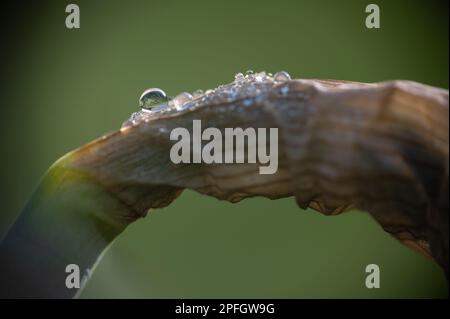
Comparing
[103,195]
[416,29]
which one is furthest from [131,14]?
[103,195]

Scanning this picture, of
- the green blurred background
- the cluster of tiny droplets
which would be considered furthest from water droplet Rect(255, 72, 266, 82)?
the green blurred background

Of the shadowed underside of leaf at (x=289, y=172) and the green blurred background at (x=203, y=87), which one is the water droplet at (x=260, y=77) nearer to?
the shadowed underside of leaf at (x=289, y=172)

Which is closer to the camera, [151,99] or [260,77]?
[260,77]

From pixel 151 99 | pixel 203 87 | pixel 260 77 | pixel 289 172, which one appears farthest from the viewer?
pixel 203 87

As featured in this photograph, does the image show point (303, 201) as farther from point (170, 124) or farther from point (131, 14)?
point (131, 14)

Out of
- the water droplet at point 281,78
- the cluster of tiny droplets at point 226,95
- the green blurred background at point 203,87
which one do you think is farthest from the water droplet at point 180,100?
the green blurred background at point 203,87

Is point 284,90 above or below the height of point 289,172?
above

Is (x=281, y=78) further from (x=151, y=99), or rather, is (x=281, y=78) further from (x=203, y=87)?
(x=203, y=87)

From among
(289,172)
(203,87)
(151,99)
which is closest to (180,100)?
(151,99)
